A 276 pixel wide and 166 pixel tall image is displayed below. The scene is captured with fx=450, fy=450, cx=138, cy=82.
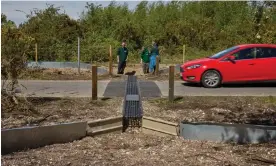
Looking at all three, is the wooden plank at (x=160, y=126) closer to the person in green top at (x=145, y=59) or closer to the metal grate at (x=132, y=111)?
the metal grate at (x=132, y=111)

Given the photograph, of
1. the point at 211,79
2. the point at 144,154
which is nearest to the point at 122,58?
the point at 211,79

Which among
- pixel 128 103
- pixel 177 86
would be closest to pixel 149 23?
pixel 177 86

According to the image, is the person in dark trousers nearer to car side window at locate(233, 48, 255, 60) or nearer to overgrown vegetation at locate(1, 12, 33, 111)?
car side window at locate(233, 48, 255, 60)

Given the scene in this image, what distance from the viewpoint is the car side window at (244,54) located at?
1509 centimetres

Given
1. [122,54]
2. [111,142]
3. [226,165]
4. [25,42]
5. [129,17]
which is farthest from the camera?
[129,17]

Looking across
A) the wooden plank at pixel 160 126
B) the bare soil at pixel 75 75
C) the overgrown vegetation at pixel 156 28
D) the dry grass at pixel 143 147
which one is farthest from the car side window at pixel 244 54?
the overgrown vegetation at pixel 156 28

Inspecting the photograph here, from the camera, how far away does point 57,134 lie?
23.7ft

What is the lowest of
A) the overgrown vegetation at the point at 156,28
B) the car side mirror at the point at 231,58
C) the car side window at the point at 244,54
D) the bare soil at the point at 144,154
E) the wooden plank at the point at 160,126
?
the bare soil at the point at 144,154

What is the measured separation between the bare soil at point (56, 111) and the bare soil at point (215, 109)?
931 millimetres

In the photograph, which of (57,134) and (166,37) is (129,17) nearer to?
(166,37)

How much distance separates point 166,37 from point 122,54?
36.8ft

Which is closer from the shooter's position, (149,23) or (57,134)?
(57,134)

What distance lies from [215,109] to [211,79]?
495cm

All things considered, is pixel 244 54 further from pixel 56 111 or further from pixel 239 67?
pixel 56 111
